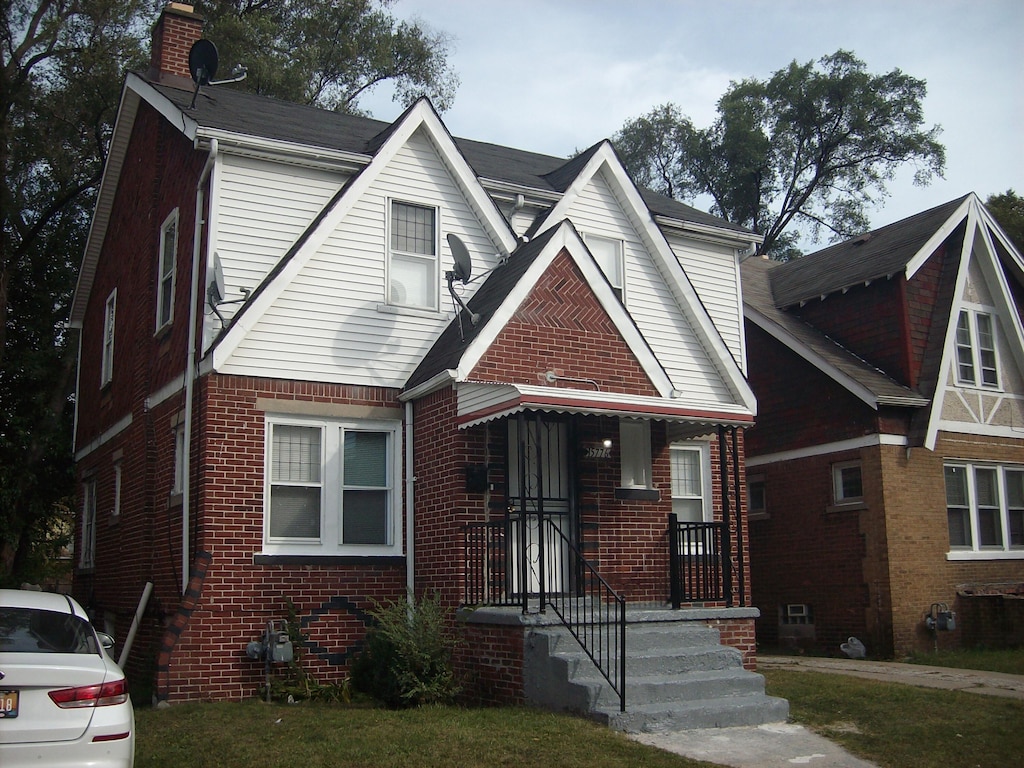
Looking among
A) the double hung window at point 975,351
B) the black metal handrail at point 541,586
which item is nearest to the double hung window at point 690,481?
the black metal handrail at point 541,586

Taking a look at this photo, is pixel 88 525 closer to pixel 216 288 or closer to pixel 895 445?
pixel 216 288

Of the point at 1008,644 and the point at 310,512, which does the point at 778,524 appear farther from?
the point at 310,512

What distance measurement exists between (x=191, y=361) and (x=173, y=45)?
733cm

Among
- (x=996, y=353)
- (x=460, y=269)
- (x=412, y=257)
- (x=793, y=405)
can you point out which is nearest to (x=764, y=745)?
(x=460, y=269)

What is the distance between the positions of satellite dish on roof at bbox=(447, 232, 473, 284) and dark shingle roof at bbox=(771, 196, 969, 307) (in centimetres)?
930

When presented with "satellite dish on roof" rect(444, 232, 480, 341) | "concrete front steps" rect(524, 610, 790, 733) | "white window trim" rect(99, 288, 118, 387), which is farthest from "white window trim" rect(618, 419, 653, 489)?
"white window trim" rect(99, 288, 118, 387)

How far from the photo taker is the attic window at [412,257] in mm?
13531

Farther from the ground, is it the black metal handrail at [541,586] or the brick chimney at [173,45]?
the brick chimney at [173,45]

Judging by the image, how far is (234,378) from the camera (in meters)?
12.1

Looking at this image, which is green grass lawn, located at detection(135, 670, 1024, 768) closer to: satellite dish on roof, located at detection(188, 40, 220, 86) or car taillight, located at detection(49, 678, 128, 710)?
car taillight, located at detection(49, 678, 128, 710)

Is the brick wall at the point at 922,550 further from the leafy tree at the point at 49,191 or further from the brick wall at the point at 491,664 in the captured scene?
the leafy tree at the point at 49,191

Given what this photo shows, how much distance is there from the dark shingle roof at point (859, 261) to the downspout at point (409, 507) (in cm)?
1001

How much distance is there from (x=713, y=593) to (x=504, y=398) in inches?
171

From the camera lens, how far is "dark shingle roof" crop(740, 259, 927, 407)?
17578mm
